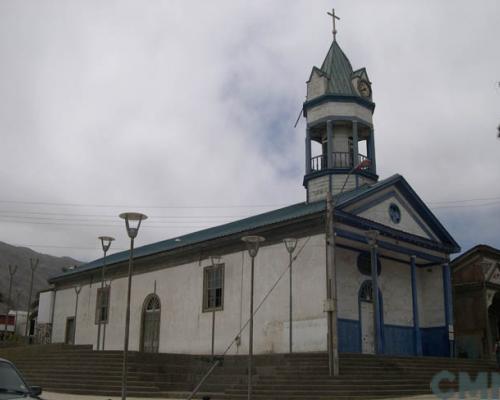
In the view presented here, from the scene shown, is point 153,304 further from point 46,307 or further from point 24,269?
point 24,269

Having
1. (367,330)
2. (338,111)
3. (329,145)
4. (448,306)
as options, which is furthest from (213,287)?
(448,306)

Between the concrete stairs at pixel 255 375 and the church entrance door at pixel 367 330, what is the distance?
2.48 metres

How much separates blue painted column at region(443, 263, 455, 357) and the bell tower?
510 centimetres

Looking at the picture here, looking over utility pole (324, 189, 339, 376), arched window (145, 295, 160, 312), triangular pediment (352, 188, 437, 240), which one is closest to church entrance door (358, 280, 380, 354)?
triangular pediment (352, 188, 437, 240)

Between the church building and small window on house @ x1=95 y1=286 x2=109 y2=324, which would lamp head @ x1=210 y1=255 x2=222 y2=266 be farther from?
small window on house @ x1=95 y1=286 x2=109 y2=324

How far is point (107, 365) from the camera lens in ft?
68.7

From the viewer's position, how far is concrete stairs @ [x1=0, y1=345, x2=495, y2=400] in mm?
16719

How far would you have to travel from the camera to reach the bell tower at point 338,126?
26516 mm

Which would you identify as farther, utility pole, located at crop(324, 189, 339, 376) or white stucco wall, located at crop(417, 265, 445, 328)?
white stucco wall, located at crop(417, 265, 445, 328)

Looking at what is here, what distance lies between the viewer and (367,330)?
77.8 feet

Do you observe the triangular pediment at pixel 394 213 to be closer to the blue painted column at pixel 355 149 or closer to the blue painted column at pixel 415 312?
the blue painted column at pixel 415 312

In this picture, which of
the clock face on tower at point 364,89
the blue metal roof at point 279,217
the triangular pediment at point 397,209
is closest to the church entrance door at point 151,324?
the blue metal roof at point 279,217

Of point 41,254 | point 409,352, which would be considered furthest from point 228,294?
point 41,254

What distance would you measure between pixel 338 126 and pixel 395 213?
5.08 metres
